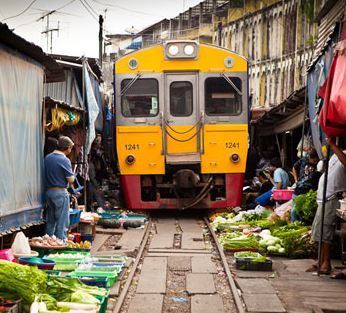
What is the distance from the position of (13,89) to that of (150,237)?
4671 millimetres

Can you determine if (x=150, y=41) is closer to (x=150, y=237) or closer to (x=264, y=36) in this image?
(x=264, y=36)

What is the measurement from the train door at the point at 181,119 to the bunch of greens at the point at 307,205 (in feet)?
12.5

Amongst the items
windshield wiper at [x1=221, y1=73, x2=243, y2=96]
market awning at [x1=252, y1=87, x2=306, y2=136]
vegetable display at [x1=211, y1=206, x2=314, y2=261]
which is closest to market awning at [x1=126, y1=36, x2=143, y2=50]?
market awning at [x1=252, y1=87, x2=306, y2=136]

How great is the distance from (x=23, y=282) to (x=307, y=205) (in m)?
5.67

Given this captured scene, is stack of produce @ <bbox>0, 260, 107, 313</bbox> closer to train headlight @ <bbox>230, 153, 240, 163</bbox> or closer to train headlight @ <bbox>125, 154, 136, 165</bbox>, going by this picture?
train headlight @ <bbox>125, 154, 136, 165</bbox>

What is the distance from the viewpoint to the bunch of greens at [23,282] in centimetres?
513

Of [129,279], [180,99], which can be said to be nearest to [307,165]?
[180,99]

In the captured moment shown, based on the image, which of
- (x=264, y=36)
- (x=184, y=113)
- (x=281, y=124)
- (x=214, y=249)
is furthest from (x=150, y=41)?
(x=214, y=249)

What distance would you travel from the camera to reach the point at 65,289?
17.9 ft

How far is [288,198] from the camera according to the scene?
12531 millimetres

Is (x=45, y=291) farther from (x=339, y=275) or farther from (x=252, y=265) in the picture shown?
(x=339, y=275)

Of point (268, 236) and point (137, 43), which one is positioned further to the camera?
point (137, 43)

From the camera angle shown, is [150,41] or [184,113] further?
[150,41]

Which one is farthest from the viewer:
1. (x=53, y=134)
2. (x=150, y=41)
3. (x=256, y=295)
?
(x=150, y=41)
